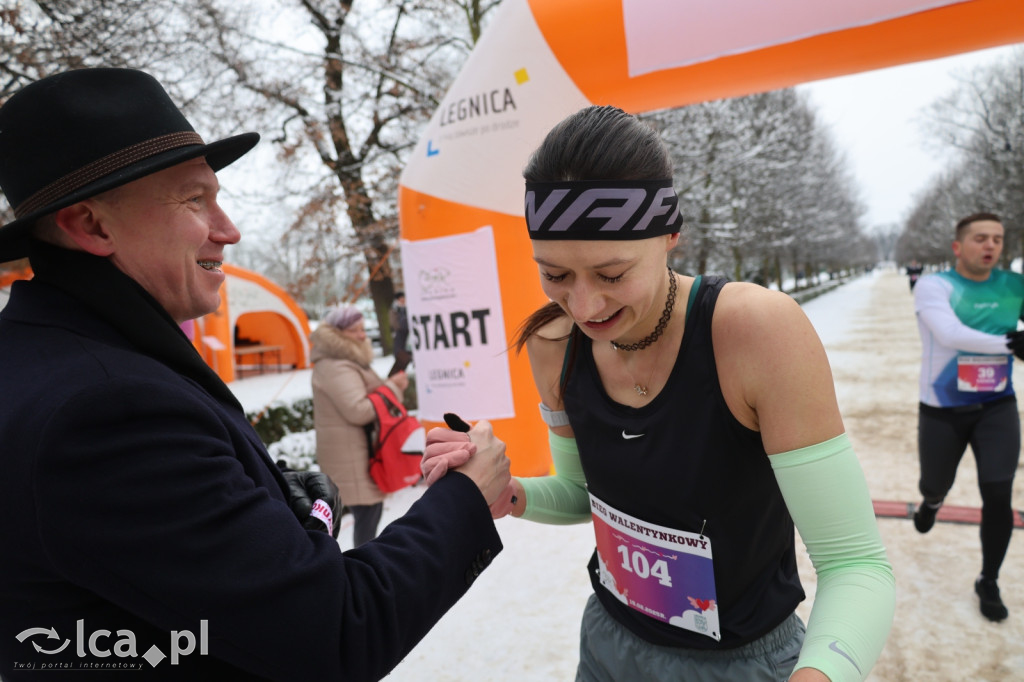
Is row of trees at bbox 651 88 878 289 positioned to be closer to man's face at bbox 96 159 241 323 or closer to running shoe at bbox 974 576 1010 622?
running shoe at bbox 974 576 1010 622

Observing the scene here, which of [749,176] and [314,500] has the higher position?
[749,176]

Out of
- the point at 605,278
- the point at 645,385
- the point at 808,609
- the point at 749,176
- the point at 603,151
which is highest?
the point at 749,176

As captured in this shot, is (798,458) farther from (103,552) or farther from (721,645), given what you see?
(103,552)

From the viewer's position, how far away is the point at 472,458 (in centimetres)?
140

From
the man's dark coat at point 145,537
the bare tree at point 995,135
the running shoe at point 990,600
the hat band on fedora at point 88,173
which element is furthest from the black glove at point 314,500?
the bare tree at point 995,135

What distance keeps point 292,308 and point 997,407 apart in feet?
45.1

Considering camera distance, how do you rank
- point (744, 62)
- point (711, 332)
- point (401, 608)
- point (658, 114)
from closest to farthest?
point (401, 608) < point (711, 332) < point (744, 62) < point (658, 114)

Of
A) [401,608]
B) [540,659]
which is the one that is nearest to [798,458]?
[401,608]

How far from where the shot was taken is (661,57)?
3.99 metres

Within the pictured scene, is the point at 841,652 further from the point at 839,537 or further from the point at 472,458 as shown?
the point at 472,458

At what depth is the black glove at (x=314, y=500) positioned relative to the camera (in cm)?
135

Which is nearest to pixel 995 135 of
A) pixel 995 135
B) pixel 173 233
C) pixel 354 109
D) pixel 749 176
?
pixel 995 135

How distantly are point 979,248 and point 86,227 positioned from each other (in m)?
4.50

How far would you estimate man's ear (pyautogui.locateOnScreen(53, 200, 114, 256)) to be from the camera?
3.80 feet
